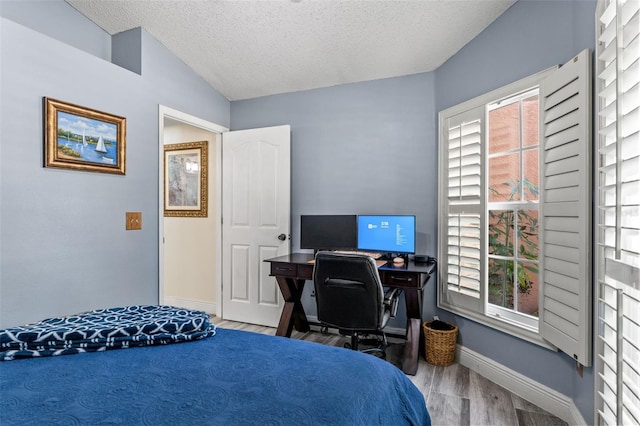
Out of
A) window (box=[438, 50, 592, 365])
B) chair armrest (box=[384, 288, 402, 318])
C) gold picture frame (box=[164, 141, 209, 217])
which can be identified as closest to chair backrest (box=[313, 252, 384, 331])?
chair armrest (box=[384, 288, 402, 318])

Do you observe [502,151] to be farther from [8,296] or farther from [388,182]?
[8,296]

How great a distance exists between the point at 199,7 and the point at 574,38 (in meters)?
2.48

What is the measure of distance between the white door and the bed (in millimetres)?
2155

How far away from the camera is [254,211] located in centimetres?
365

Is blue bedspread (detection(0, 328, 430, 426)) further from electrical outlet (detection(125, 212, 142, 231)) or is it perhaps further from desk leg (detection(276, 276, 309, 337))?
desk leg (detection(276, 276, 309, 337))

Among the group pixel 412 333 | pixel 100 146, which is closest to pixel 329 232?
pixel 412 333

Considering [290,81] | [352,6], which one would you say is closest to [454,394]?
[352,6]

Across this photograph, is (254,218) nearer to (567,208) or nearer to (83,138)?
(83,138)

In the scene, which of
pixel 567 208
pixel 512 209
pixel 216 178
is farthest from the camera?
pixel 216 178

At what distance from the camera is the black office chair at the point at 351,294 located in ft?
7.68

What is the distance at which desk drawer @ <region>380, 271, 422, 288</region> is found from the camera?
8.36ft

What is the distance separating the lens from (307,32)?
277cm

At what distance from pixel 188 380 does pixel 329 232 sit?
2.26 m

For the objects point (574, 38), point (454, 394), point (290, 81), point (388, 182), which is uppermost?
point (290, 81)
